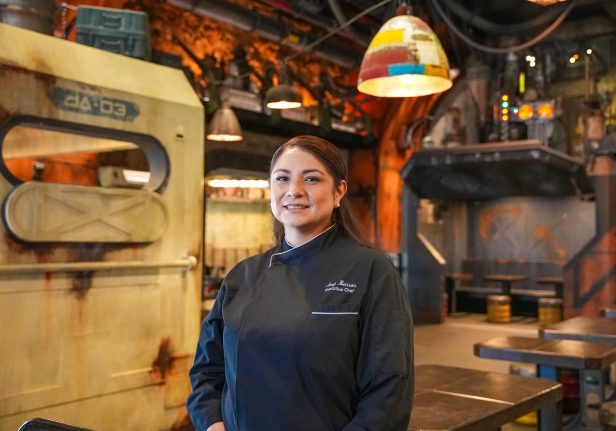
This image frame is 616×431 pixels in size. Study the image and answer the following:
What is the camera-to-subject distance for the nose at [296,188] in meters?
1.83

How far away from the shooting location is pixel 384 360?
1.65m

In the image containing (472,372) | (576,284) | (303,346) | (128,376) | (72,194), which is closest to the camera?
(303,346)

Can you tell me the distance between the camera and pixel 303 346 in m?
1.68

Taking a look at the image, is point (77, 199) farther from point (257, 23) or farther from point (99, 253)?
point (257, 23)

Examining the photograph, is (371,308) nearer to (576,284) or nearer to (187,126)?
(187,126)

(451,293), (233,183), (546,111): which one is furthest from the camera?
(451,293)

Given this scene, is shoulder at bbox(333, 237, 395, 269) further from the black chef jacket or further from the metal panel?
the metal panel

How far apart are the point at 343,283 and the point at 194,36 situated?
7.92 meters

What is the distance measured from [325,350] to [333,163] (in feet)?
1.71

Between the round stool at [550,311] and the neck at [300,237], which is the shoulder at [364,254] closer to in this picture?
the neck at [300,237]

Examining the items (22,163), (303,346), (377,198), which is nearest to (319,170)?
(303,346)

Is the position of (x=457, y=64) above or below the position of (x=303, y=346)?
above

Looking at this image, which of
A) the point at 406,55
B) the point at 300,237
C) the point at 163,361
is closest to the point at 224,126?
the point at 163,361

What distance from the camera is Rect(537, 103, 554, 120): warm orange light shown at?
10.5 metres
